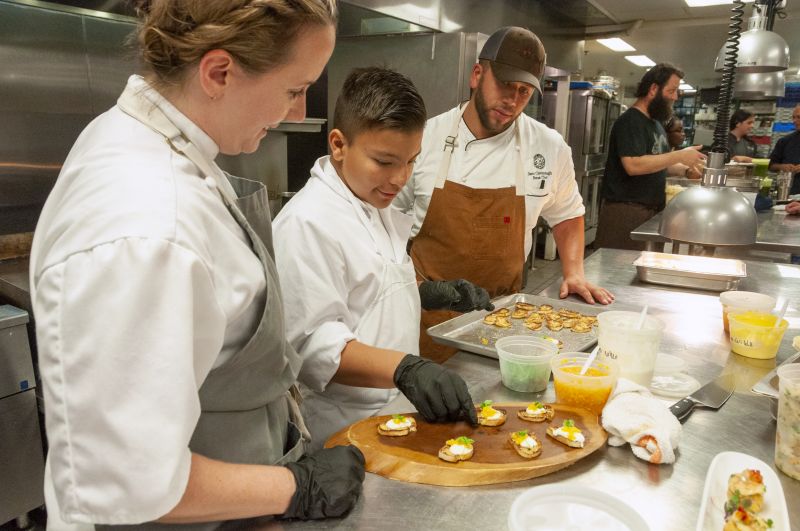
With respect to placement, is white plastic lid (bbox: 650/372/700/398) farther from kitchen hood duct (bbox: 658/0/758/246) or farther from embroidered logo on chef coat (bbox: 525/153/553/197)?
embroidered logo on chef coat (bbox: 525/153/553/197)

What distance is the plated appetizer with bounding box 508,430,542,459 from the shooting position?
3.46 feet

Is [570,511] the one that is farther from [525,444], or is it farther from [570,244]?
[570,244]

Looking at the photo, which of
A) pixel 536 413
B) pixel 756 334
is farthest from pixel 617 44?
pixel 536 413

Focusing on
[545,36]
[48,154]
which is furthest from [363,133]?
[545,36]

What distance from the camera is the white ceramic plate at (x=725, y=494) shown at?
0.89 metres

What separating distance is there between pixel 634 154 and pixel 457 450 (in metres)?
3.90

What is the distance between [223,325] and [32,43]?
2.79 meters

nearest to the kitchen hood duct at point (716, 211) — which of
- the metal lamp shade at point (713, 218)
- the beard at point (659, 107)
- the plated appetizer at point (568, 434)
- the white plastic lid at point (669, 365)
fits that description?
the metal lamp shade at point (713, 218)

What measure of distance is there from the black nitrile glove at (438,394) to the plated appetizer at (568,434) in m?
0.15

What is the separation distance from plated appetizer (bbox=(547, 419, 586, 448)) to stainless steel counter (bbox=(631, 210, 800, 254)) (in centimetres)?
181

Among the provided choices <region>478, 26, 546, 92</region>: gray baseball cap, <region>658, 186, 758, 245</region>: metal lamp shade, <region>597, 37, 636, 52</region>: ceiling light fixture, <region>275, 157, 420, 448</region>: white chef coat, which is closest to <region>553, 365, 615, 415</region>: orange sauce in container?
<region>275, 157, 420, 448</region>: white chef coat

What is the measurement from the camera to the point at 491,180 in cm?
244

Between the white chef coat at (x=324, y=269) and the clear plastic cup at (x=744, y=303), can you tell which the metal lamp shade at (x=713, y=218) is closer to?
→ the clear plastic cup at (x=744, y=303)

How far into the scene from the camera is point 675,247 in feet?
11.9
